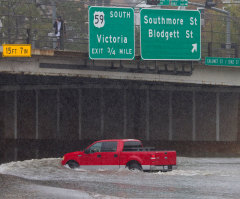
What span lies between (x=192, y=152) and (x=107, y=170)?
21142 mm

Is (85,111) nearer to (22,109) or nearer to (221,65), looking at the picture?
(22,109)

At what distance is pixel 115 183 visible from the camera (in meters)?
19.9

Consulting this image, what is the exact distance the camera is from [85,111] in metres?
49.1

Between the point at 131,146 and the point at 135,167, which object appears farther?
the point at 131,146

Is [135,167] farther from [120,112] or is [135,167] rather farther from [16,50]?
[120,112]

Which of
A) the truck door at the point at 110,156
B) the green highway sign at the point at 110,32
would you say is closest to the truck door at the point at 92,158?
the truck door at the point at 110,156

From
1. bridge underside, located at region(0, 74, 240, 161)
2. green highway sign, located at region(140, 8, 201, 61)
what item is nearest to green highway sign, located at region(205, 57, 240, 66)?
green highway sign, located at region(140, 8, 201, 61)

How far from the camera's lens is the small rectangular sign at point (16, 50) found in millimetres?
31172

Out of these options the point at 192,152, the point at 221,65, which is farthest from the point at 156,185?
the point at 192,152

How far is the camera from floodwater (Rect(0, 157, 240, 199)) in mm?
16766

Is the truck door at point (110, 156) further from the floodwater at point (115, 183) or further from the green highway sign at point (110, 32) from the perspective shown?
the green highway sign at point (110, 32)

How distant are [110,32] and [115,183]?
44.1 feet

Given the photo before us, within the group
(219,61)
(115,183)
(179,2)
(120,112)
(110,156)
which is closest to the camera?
(115,183)

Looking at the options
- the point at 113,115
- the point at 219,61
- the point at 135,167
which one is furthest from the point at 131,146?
the point at 113,115
